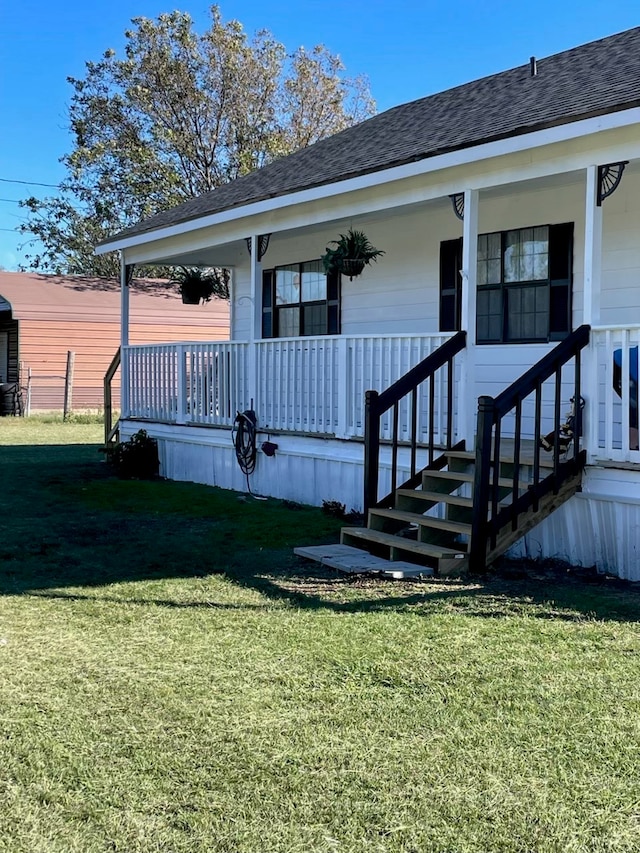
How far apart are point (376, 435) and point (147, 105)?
94.4 ft

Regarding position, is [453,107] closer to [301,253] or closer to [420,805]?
[301,253]

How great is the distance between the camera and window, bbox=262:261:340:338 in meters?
11.6

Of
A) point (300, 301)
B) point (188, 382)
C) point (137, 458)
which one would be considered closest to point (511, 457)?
point (300, 301)

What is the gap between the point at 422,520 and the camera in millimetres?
6664

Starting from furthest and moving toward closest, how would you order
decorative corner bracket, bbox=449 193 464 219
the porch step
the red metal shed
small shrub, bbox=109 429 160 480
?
the red metal shed
small shrub, bbox=109 429 160 480
decorative corner bracket, bbox=449 193 464 219
the porch step

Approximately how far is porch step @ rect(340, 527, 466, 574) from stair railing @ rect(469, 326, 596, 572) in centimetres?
16

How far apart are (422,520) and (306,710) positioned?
10.2 feet

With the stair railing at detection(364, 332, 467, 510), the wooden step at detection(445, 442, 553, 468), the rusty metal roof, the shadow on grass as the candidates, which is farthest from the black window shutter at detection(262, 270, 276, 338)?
the rusty metal roof

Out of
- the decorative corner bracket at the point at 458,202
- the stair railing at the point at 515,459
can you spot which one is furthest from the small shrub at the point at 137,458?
the stair railing at the point at 515,459

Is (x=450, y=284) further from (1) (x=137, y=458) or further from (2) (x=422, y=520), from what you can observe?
(1) (x=137, y=458)

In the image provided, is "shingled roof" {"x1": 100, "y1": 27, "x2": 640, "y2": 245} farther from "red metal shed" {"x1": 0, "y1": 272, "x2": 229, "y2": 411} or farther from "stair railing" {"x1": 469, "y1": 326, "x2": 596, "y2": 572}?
"red metal shed" {"x1": 0, "y1": 272, "x2": 229, "y2": 411}

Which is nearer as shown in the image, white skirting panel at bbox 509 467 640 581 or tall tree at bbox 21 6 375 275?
white skirting panel at bbox 509 467 640 581

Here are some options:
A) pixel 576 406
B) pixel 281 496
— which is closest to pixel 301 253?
pixel 281 496

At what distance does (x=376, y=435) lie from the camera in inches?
283
